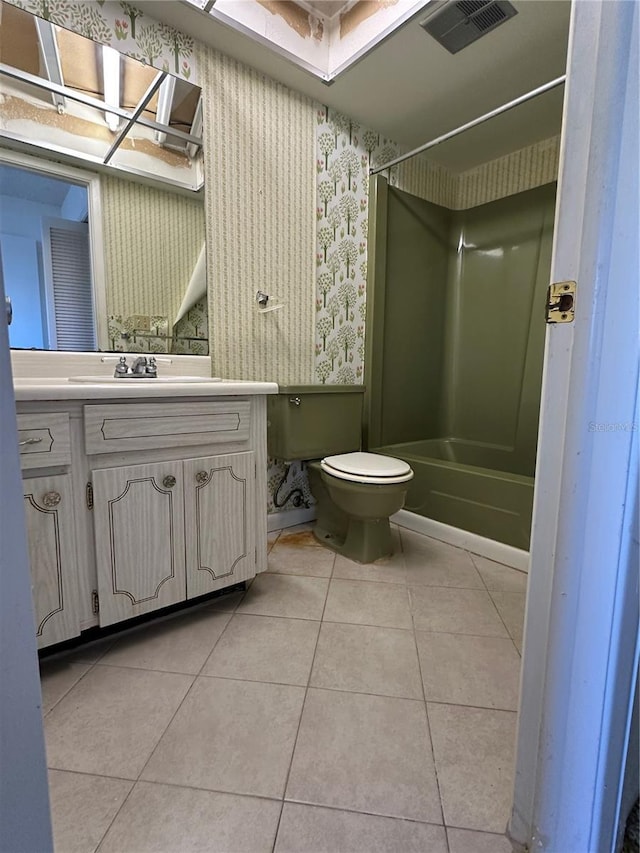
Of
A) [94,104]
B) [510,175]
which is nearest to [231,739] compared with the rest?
[94,104]

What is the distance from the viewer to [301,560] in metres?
1.73

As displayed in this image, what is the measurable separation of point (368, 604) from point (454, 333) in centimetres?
196

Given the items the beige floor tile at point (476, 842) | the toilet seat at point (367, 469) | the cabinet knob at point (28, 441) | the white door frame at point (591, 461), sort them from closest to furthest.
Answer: the white door frame at point (591, 461)
the beige floor tile at point (476, 842)
the cabinet knob at point (28, 441)
the toilet seat at point (367, 469)

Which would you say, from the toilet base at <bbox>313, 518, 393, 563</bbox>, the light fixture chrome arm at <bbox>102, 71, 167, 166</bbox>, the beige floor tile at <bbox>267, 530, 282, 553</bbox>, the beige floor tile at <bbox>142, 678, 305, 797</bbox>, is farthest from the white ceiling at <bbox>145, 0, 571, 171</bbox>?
the beige floor tile at <bbox>142, 678, 305, 797</bbox>

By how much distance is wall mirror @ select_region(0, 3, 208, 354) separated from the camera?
1265 millimetres

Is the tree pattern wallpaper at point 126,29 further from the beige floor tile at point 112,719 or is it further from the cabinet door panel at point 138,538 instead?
the beige floor tile at point 112,719

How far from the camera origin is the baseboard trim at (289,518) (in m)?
2.03

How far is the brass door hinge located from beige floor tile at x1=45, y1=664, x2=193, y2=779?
1166 mm

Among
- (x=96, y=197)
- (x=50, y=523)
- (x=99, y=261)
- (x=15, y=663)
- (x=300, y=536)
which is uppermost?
(x=96, y=197)

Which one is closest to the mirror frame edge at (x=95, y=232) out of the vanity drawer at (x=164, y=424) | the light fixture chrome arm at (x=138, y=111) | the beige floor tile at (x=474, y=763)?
the light fixture chrome arm at (x=138, y=111)

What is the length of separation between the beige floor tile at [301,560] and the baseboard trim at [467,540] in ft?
1.70

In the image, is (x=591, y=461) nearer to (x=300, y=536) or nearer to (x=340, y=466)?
(x=340, y=466)

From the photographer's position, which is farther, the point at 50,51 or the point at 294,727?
the point at 50,51

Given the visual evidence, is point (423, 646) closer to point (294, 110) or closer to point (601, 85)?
point (601, 85)
